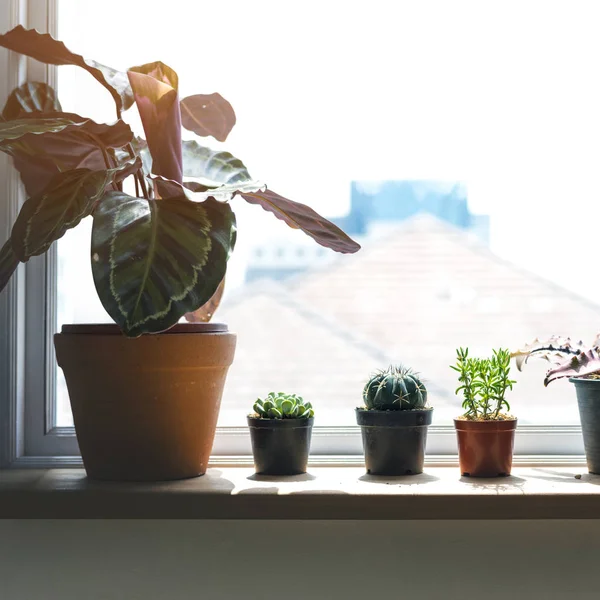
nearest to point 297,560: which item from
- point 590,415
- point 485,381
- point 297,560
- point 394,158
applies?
point 297,560

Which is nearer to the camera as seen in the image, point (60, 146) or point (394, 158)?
point (60, 146)

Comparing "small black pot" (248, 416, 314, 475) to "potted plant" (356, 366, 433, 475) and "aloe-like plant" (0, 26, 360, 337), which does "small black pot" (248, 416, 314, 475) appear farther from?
"aloe-like plant" (0, 26, 360, 337)

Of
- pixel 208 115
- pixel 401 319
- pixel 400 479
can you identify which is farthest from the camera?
pixel 401 319

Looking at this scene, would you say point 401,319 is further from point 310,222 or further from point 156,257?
point 156,257

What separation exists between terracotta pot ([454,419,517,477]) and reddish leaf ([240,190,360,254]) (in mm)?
356

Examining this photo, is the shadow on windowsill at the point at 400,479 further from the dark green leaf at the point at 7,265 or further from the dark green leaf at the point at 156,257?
the dark green leaf at the point at 7,265

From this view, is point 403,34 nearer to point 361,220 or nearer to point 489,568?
point 361,220

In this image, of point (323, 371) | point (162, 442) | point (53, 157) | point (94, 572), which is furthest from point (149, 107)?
point (94, 572)

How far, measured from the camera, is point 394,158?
1494 mm

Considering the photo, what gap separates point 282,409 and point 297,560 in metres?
0.24

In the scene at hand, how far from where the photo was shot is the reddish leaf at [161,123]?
1.12m

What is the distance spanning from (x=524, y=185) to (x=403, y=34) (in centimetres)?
37

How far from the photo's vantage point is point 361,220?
4.94 ft

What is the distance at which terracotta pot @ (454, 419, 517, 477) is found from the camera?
4.12ft
